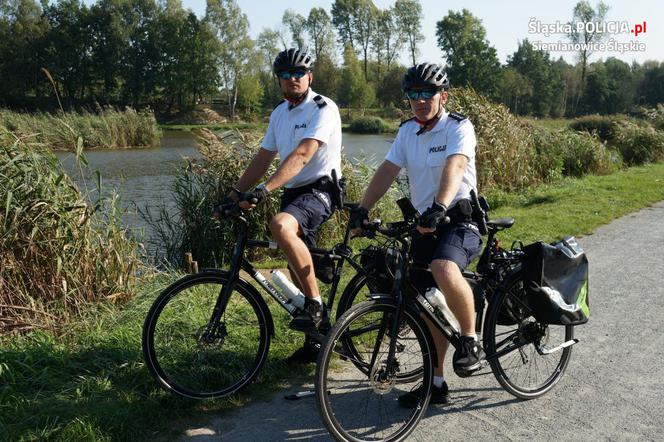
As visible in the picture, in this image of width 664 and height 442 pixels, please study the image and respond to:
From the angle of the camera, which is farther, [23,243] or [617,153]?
[617,153]

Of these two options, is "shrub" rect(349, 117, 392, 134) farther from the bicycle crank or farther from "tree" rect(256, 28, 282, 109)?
the bicycle crank

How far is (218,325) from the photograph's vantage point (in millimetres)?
4047

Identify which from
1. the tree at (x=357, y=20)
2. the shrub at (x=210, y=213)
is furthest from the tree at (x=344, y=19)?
the shrub at (x=210, y=213)

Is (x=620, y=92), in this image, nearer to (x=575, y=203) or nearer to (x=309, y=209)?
(x=575, y=203)

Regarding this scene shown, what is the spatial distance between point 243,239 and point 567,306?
2.04m

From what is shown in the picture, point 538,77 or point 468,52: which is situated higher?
point 468,52

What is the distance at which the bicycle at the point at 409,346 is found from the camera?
3.55 meters

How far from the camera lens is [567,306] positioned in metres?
3.92

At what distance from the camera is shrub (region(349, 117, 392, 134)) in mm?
49094

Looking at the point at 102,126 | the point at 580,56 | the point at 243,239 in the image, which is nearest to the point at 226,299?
the point at 243,239

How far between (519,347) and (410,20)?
288ft

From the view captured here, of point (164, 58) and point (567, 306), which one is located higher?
point (164, 58)

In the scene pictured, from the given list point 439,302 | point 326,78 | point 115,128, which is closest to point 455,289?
point 439,302

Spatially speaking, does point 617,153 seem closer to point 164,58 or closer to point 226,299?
point 226,299
